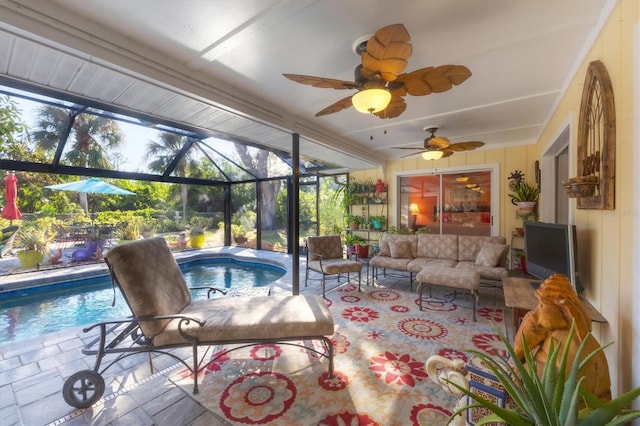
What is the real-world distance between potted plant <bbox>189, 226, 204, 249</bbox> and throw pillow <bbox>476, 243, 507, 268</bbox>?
7181 mm

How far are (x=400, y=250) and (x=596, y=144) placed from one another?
315 cm

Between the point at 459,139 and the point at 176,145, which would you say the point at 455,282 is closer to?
the point at 459,139

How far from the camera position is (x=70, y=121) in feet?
13.0

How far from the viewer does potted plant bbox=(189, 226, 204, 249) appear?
7.78m

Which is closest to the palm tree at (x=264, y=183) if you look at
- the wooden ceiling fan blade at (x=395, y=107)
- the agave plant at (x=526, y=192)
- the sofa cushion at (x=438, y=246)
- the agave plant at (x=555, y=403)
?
the sofa cushion at (x=438, y=246)

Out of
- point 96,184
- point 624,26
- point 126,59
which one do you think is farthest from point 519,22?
point 96,184

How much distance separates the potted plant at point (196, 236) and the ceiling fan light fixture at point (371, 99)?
23.5 ft

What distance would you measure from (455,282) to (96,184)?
23.4 feet

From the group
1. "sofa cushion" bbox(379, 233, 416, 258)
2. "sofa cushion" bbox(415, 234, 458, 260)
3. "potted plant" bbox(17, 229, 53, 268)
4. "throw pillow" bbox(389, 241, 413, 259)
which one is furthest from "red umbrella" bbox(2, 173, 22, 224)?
"sofa cushion" bbox(415, 234, 458, 260)

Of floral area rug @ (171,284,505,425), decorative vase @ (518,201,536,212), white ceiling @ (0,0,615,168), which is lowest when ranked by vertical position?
floral area rug @ (171,284,505,425)

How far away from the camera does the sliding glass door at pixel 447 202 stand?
5305mm

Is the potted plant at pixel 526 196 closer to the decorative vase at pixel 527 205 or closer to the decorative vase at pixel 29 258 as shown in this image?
the decorative vase at pixel 527 205

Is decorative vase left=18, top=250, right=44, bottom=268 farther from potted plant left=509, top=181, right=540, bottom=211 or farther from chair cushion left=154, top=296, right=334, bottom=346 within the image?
potted plant left=509, top=181, right=540, bottom=211

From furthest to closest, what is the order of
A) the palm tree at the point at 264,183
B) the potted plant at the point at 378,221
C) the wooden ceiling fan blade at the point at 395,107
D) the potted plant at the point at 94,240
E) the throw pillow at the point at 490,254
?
the palm tree at the point at 264,183
the potted plant at the point at 378,221
the potted plant at the point at 94,240
the throw pillow at the point at 490,254
the wooden ceiling fan blade at the point at 395,107
